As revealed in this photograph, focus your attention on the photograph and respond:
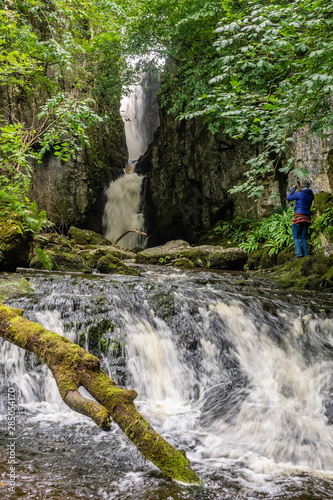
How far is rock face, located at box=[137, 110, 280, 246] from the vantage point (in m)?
15.1

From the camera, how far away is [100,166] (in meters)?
17.2

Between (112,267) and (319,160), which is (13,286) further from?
(319,160)

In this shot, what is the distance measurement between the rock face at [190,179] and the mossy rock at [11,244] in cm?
992

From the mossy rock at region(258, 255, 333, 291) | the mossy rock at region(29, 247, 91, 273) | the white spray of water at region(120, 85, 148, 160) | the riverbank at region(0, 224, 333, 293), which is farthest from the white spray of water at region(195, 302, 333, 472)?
the white spray of water at region(120, 85, 148, 160)

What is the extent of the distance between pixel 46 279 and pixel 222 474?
4.65 meters

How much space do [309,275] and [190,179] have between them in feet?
33.1

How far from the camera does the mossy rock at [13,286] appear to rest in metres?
4.97

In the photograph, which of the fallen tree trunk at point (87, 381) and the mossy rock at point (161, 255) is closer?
the fallen tree trunk at point (87, 381)

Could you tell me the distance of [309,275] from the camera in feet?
25.8

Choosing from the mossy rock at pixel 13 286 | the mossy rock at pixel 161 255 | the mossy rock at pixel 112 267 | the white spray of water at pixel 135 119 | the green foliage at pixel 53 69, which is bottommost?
the mossy rock at pixel 13 286

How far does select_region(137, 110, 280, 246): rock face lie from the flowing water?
982cm

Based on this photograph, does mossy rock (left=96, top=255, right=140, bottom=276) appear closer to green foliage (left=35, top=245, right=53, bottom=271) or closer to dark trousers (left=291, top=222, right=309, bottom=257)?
green foliage (left=35, top=245, right=53, bottom=271)

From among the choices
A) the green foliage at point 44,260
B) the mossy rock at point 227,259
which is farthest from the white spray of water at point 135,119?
the green foliage at point 44,260

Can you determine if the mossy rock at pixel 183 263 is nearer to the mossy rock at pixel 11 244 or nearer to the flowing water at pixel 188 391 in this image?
the flowing water at pixel 188 391
